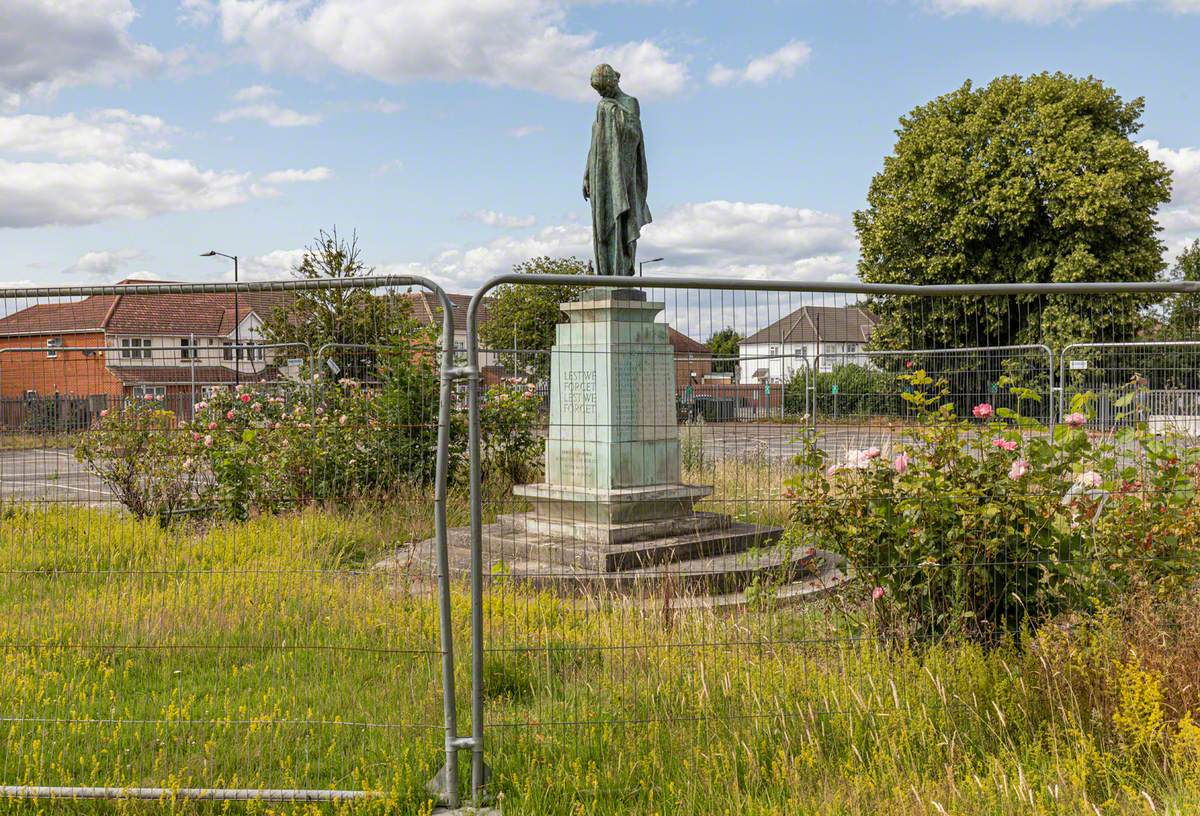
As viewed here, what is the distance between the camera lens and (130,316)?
541 cm

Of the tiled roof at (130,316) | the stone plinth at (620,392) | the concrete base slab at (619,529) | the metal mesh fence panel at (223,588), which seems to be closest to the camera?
the metal mesh fence panel at (223,588)

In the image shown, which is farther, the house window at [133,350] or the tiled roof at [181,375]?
the tiled roof at [181,375]

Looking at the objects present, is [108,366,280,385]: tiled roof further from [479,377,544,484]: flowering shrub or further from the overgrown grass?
[479,377,544,484]: flowering shrub

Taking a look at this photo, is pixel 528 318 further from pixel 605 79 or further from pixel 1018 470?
pixel 1018 470

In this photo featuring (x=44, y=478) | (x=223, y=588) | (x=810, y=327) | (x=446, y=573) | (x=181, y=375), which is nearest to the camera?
(x=446, y=573)

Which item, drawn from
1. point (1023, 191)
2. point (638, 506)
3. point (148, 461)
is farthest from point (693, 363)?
point (1023, 191)

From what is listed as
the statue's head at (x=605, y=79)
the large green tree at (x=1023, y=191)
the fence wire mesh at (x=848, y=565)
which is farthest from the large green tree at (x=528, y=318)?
the large green tree at (x=1023, y=191)

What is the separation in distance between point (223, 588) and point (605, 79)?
640 cm

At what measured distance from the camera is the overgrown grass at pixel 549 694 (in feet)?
12.3

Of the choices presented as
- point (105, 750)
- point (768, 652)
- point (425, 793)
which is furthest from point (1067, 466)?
point (105, 750)

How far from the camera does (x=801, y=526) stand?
16.7 feet

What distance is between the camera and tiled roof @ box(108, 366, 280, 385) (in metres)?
5.38

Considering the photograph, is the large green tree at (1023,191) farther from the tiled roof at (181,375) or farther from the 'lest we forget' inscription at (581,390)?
the tiled roof at (181,375)

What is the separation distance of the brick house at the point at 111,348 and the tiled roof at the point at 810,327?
2578 millimetres
